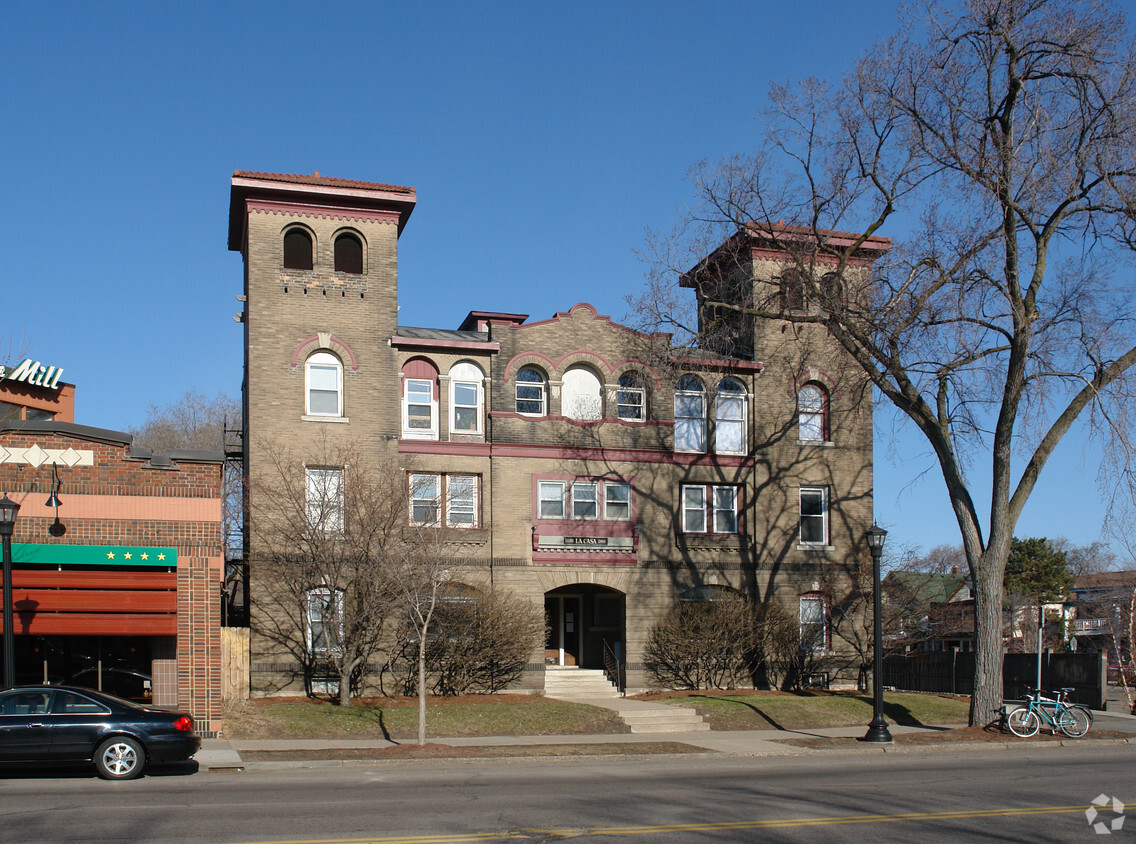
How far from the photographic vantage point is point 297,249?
30.1m

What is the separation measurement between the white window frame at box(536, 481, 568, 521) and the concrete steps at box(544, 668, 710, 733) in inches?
175

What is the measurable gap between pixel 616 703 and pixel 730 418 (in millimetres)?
9659

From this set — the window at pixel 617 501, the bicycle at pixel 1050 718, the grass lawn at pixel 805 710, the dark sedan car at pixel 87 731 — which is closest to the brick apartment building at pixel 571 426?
the window at pixel 617 501

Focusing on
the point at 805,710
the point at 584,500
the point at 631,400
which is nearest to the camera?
the point at 805,710

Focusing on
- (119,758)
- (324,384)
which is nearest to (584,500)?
(324,384)

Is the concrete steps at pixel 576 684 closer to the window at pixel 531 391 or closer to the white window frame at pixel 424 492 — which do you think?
the white window frame at pixel 424 492

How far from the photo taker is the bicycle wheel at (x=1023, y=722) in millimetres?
23234

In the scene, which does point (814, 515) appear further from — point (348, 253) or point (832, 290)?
point (348, 253)

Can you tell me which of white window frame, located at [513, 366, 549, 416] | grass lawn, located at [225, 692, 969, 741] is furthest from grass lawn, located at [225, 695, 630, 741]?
white window frame, located at [513, 366, 549, 416]

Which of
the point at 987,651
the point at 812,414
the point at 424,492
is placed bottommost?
the point at 987,651

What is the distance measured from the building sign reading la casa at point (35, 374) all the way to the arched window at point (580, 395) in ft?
52.7

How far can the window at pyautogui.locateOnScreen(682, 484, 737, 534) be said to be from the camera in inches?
1275

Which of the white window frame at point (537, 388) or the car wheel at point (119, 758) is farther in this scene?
the white window frame at point (537, 388)

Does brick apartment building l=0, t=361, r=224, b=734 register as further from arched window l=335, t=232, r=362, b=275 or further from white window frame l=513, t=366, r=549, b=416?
white window frame l=513, t=366, r=549, b=416
